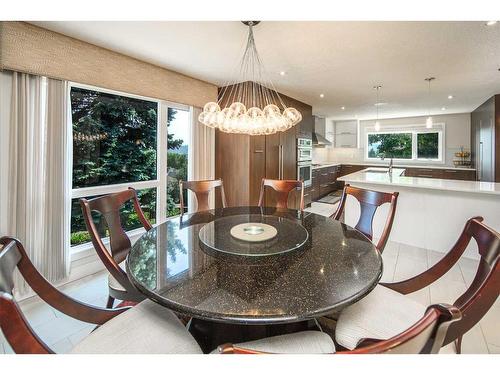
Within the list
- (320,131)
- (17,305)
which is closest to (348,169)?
(320,131)

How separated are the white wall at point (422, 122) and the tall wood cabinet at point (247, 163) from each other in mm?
3976

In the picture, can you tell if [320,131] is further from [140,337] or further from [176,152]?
[140,337]

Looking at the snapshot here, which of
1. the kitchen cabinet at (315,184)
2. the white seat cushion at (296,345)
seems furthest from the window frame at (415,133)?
the white seat cushion at (296,345)

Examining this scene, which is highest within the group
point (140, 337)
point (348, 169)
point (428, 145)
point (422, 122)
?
point (422, 122)

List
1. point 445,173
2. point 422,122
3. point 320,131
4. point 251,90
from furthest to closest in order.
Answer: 1. point 320,131
2. point 422,122
3. point 445,173
4. point 251,90

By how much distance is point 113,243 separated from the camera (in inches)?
69.1

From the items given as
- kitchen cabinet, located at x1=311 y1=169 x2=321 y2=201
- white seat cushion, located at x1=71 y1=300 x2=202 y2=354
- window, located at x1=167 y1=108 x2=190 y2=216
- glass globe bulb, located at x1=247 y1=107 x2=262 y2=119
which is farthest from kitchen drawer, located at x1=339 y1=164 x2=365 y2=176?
white seat cushion, located at x1=71 y1=300 x2=202 y2=354

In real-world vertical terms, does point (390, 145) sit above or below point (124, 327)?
above

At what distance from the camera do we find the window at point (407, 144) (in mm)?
7109

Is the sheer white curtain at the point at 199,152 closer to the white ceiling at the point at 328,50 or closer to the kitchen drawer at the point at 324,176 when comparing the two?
the white ceiling at the point at 328,50

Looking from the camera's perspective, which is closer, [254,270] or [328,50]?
[254,270]

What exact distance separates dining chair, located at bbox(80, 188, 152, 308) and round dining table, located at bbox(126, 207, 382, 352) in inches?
8.0

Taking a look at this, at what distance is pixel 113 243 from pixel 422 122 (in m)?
8.18
